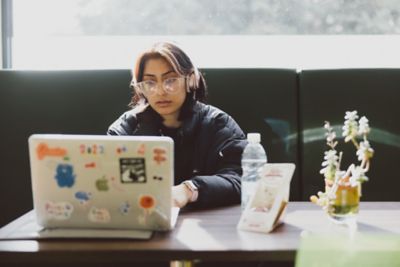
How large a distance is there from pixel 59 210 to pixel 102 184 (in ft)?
0.41

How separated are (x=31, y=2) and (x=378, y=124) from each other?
1604mm

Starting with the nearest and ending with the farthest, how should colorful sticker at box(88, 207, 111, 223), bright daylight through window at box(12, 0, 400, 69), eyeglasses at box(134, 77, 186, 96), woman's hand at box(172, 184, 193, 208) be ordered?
colorful sticker at box(88, 207, 111, 223)
woman's hand at box(172, 184, 193, 208)
eyeglasses at box(134, 77, 186, 96)
bright daylight through window at box(12, 0, 400, 69)

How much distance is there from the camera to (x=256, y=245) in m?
1.08

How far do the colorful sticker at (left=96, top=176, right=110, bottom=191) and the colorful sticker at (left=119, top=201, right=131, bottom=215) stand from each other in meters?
0.05

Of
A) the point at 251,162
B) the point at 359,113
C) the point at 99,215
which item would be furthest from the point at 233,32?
the point at 99,215

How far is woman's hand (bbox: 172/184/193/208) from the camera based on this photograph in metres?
1.38

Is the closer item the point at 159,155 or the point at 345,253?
the point at 345,253

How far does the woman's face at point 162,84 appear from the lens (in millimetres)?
1701

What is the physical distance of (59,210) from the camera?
1.17 metres

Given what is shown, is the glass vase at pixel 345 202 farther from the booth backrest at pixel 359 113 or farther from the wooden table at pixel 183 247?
the booth backrest at pixel 359 113

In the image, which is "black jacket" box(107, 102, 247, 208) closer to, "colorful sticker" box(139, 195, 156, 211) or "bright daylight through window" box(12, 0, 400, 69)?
"colorful sticker" box(139, 195, 156, 211)

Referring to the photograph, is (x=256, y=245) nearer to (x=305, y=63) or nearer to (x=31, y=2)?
(x=305, y=63)

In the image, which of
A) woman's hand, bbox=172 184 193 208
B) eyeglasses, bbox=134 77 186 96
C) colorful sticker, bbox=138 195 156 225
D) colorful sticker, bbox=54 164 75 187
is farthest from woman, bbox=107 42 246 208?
colorful sticker, bbox=54 164 75 187

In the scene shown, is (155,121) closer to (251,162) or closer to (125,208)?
(251,162)
